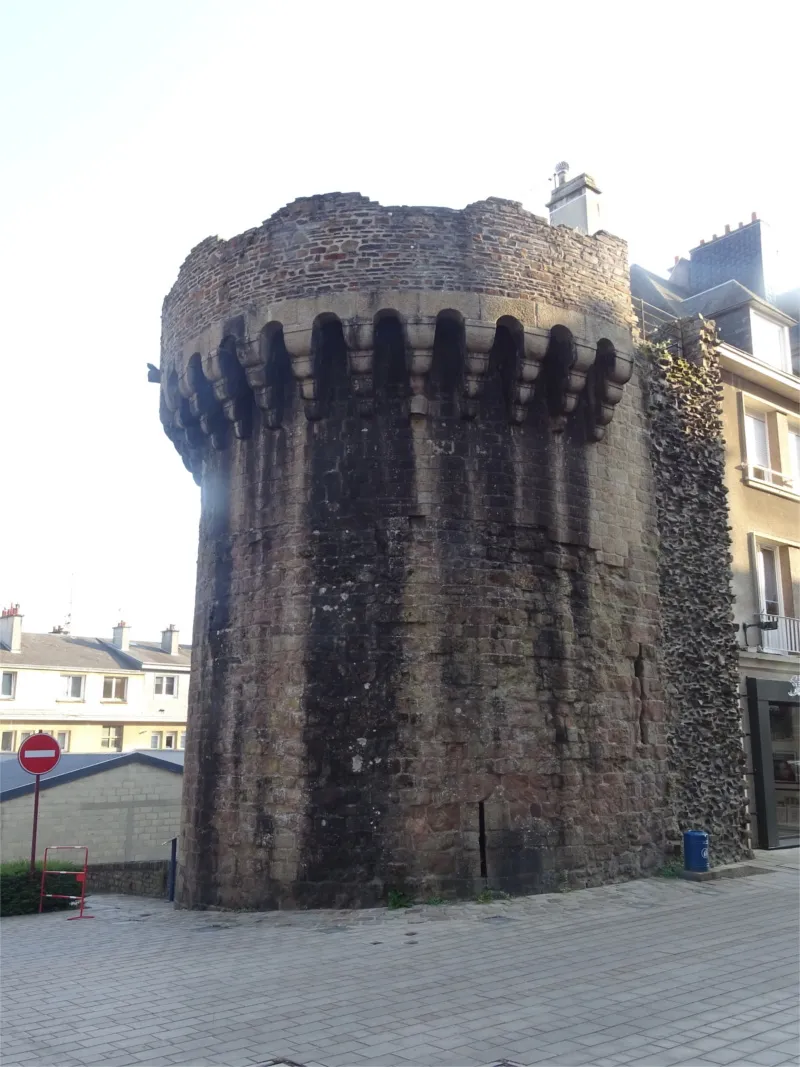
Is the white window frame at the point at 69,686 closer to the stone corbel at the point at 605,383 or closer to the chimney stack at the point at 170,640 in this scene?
the chimney stack at the point at 170,640

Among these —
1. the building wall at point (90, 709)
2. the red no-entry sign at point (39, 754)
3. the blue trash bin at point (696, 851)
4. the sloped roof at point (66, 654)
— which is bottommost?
the blue trash bin at point (696, 851)

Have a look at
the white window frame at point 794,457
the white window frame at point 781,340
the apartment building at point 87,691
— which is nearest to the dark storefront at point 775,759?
the white window frame at point 794,457

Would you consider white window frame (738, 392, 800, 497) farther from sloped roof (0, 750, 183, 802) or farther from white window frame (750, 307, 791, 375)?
sloped roof (0, 750, 183, 802)

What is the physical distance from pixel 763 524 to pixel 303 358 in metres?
9.49

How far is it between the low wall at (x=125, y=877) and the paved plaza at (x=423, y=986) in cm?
620

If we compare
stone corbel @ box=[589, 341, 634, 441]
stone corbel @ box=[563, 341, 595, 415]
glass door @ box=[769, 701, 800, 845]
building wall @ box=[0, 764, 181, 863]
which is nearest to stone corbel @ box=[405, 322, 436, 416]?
stone corbel @ box=[563, 341, 595, 415]

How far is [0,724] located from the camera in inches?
1506

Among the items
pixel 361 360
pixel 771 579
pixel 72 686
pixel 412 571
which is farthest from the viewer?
pixel 72 686

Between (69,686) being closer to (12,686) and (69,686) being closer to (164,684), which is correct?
(12,686)

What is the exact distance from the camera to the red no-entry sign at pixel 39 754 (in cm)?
1099

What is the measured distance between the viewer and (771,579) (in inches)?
651

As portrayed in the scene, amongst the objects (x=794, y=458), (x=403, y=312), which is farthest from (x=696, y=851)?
(x=794, y=458)

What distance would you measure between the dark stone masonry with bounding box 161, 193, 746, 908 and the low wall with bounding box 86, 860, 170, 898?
18.2 ft

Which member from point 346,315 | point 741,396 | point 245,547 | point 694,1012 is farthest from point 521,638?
point 741,396
